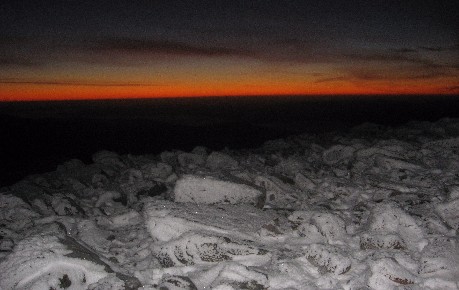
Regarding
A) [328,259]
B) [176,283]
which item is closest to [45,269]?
[176,283]

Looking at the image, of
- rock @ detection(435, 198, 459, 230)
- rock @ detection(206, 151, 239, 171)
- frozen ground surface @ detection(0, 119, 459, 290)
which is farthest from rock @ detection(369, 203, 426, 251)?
rock @ detection(206, 151, 239, 171)

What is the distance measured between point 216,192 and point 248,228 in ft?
2.10

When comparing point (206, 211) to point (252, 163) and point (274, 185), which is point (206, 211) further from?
point (252, 163)

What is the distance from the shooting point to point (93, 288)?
1975 mm

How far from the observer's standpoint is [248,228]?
2.68 metres

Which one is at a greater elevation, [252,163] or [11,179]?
[252,163]

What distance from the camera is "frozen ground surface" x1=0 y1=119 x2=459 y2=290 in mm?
2088

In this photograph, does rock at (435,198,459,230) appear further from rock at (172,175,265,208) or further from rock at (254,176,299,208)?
rock at (172,175,265,208)

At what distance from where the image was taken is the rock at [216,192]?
3199 mm

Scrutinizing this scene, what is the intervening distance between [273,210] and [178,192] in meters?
0.94

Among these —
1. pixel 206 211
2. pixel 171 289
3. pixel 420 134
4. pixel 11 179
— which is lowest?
pixel 11 179

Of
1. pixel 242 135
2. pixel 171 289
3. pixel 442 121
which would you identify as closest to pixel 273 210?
pixel 171 289

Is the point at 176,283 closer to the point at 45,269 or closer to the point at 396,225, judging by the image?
the point at 45,269

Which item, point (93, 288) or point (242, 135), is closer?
point (93, 288)
